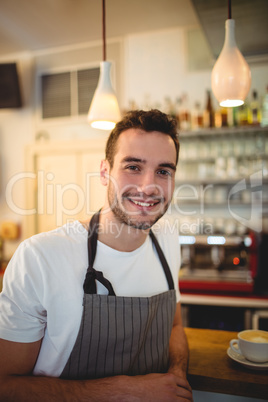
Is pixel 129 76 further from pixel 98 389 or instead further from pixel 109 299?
pixel 98 389

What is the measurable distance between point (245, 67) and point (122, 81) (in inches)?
111

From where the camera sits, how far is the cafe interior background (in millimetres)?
2812

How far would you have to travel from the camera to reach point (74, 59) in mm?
4312

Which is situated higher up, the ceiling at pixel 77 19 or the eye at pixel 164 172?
the ceiling at pixel 77 19

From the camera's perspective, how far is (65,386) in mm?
1079

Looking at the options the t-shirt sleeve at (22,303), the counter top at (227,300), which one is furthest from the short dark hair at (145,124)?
the counter top at (227,300)

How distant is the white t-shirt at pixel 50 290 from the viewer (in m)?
1.09

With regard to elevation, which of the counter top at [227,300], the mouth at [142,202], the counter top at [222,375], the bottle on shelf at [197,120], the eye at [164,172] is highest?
the bottle on shelf at [197,120]

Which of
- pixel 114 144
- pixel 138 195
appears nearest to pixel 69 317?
pixel 138 195

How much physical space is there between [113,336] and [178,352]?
0.34 metres

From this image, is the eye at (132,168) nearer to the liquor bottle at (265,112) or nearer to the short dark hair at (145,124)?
the short dark hair at (145,124)

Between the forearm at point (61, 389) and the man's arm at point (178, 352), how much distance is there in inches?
9.5

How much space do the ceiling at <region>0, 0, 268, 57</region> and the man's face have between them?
1.47m

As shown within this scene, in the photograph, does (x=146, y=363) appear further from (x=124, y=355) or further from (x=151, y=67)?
(x=151, y=67)
